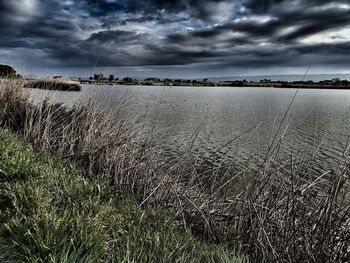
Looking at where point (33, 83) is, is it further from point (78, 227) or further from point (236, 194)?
point (78, 227)

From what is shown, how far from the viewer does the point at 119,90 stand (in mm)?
8805

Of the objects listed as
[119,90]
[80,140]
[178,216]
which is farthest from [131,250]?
[119,90]

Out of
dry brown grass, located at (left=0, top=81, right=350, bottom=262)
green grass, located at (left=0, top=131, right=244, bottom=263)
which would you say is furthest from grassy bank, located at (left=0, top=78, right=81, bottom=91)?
green grass, located at (left=0, top=131, right=244, bottom=263)

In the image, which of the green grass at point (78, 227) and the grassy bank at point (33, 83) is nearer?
the green grass at point (78, 227)

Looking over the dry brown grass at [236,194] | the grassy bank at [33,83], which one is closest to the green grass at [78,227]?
the dry brown grass at [236,194]

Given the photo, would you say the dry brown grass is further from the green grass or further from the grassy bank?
the grassy bank

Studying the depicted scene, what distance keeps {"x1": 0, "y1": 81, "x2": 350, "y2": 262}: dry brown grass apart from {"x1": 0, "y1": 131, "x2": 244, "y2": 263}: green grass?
0.67m

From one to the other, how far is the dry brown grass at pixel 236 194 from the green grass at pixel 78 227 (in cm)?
67

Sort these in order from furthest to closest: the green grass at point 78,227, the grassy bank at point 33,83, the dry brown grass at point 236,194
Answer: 1. the grassy bank at point 33,83
2. the dry brown grass at point 236,194
3. the green grass at point 78,227

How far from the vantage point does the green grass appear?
A: 8.50 ft

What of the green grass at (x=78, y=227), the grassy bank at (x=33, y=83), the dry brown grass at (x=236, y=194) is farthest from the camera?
the grassy bank at (x=33, y=83)

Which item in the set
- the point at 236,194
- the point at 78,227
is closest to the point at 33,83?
the point at 236,194

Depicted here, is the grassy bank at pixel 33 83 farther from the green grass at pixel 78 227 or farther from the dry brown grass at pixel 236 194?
the green grass at pixel 78 227

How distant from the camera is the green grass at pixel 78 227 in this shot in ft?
8.50
